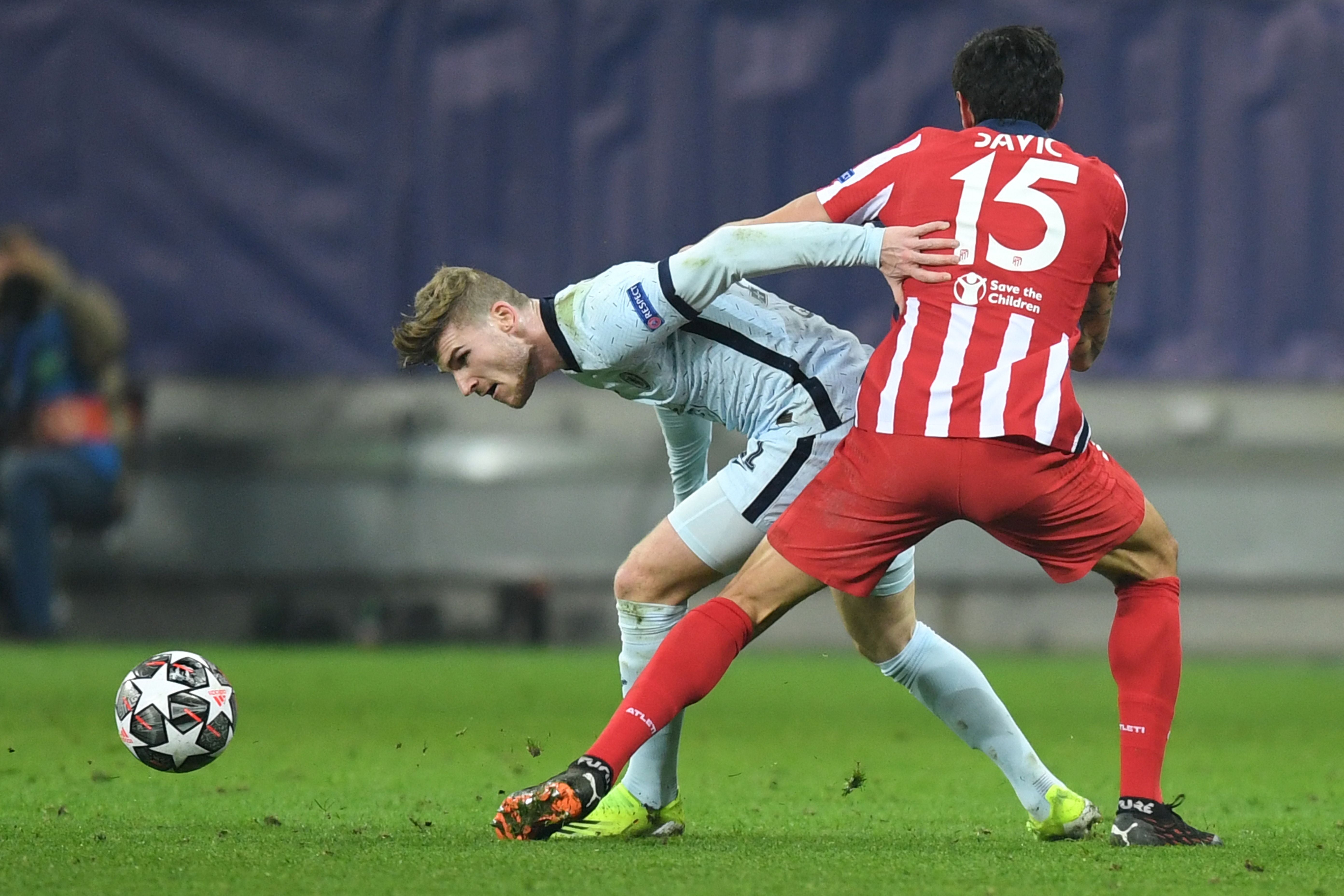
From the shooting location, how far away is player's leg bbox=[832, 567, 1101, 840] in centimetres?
389

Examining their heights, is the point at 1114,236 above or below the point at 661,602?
above

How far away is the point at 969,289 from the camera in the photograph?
3.48 m

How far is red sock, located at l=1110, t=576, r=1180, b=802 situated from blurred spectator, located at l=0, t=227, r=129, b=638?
311 inches

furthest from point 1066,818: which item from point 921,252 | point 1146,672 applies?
point 921,252

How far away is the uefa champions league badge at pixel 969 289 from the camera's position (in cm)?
348

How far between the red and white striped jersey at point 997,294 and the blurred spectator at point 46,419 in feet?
25.6

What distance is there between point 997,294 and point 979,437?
298 mm

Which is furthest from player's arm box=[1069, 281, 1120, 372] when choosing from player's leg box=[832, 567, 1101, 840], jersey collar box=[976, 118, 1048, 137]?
player's leg box=[832, 567, 1101, 840]

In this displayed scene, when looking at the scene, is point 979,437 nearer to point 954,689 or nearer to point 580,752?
point 954,689

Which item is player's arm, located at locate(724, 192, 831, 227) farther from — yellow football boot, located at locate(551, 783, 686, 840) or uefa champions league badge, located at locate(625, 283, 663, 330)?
yellow football boot, located at locate(551, 783, 686, 840)

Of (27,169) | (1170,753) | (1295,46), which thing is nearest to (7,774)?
(1170,753)

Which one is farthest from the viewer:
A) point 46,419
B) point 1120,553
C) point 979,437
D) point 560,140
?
point 560,140

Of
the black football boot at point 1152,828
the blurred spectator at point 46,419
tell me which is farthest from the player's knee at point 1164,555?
the blurred spectator at point 46,419

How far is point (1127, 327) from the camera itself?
10883 millimetres
